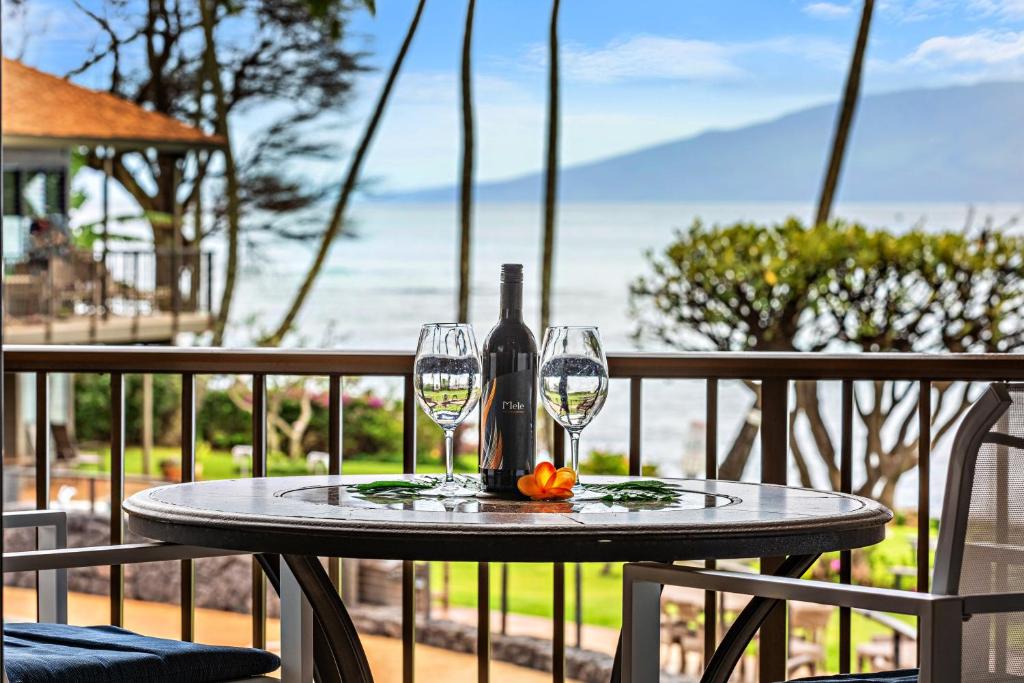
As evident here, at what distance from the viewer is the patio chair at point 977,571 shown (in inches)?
58.6

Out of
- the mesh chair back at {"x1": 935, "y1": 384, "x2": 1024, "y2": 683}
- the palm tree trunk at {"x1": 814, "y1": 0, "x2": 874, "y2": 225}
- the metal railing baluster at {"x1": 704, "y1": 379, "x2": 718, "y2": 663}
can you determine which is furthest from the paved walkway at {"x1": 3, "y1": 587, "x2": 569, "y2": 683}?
the mesh chair back at {"x1": 935, "y1": 384, "x2": 1024, "y2": 683}

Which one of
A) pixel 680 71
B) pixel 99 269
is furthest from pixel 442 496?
pixel 680 71

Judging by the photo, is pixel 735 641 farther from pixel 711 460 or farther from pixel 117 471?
pixel 117 471

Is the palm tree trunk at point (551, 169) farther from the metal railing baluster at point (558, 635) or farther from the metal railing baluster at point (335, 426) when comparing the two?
the metal railing baluster at point (558, 635)

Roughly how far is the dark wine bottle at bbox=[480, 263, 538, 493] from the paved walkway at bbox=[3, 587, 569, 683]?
7866 millimetres

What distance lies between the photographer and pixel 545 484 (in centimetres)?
179

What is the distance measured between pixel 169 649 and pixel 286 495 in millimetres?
263

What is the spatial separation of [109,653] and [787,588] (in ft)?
3.00

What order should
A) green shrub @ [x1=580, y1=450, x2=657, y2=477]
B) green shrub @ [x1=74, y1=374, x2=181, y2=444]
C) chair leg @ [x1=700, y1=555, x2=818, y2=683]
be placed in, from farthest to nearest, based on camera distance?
green shrub @ [x1=74, y1=374, x2=181, y2=444] < green shrub @ [x1=580, y1=450, x2=657, y2=477] < chair leg @ [x1=700, y1=555, x2=818, y2=683]

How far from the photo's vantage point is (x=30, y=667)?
1.68 meters

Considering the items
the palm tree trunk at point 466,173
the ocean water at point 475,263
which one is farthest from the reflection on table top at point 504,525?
the ocean water at point 475,263

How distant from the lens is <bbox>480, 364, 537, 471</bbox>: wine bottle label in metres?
1.83

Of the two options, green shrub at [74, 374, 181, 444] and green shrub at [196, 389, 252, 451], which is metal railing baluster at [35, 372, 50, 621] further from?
green shrub at [74, 374, 181, 444]

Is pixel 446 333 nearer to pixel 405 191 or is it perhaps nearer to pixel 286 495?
pixel 286 495
